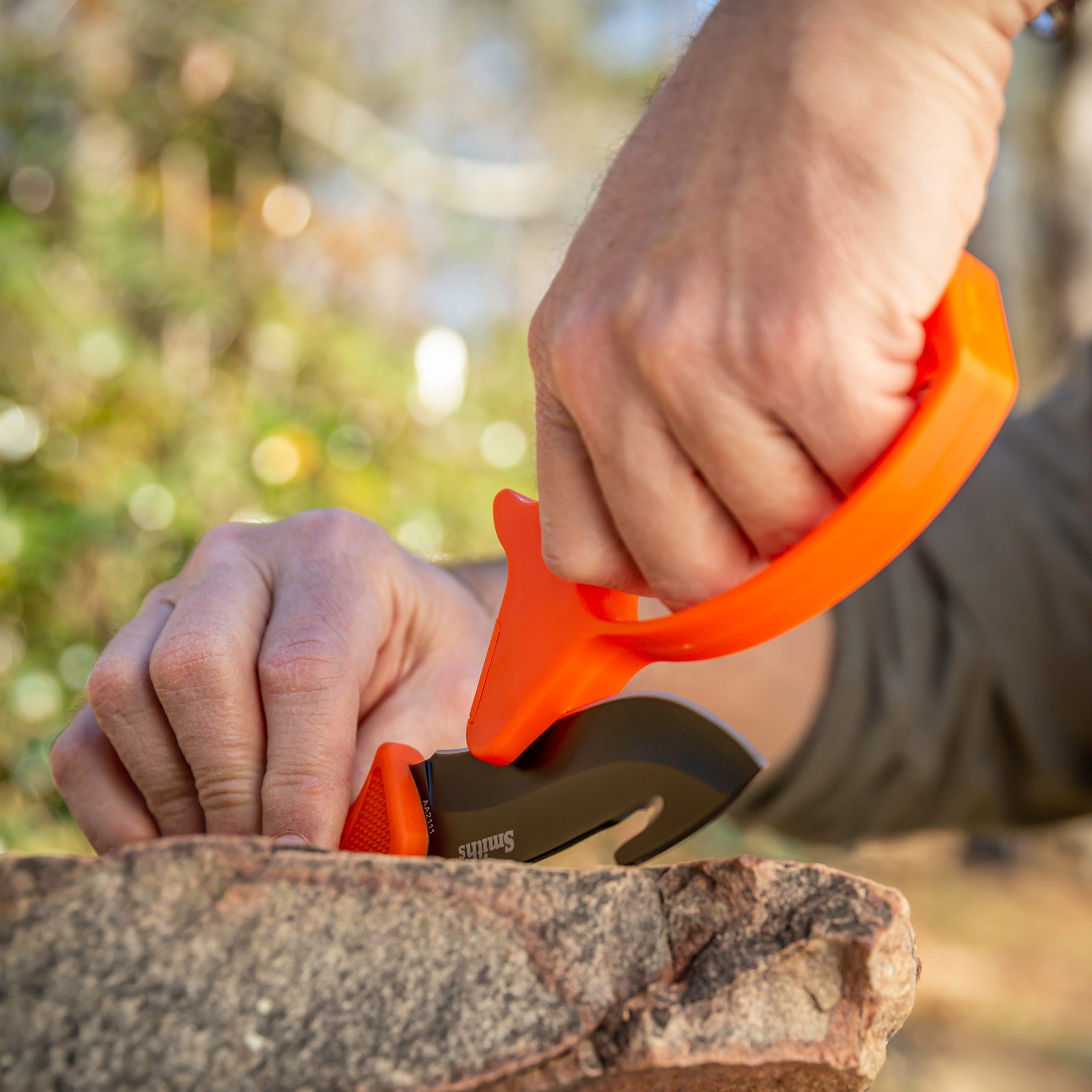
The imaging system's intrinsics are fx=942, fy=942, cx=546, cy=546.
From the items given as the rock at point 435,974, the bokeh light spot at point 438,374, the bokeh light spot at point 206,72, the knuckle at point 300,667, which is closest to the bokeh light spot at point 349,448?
the bokeh light spot at point 438,374

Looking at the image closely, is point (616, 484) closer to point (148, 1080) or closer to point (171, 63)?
point (148, 1080)

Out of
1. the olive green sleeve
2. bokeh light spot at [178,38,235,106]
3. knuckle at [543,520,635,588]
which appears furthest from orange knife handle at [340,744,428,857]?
bokeh light spot at [178,38,235,106]

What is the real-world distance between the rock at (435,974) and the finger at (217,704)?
38 cm

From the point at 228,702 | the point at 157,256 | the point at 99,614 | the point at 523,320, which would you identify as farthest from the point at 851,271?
the point at 523,320

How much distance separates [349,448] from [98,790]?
166cm

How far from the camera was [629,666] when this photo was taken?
85 centimetres

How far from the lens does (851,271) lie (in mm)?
573

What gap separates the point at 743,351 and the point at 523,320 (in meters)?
3.77

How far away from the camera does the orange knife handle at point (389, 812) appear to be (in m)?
0.94

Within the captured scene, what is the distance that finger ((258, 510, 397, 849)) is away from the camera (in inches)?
37.7

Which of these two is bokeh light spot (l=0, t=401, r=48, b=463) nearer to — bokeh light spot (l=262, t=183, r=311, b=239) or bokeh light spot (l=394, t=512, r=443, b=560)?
bokeh light spot (l=394, t=512, r=443, b=560)

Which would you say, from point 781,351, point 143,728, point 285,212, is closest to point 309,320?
point 285,212

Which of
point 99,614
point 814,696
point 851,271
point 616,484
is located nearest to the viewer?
point 851,271

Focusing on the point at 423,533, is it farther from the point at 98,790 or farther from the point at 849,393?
the point at 849,393
